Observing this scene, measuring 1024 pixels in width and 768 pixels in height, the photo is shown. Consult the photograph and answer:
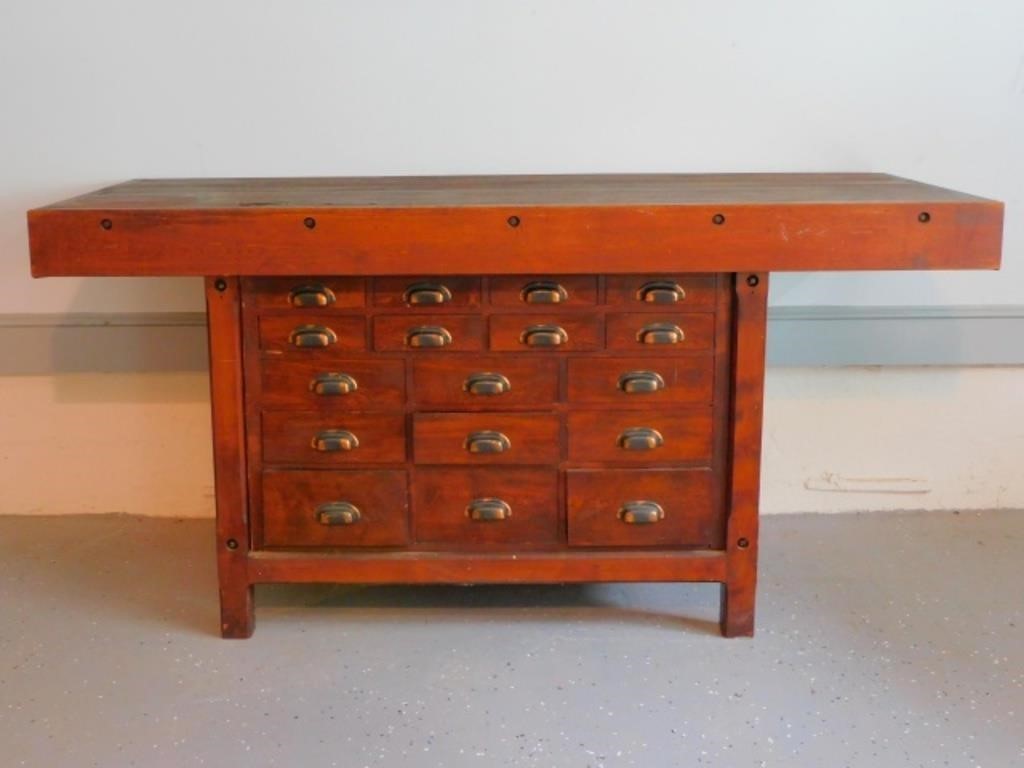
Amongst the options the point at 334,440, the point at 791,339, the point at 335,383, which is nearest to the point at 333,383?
the point at 335,383

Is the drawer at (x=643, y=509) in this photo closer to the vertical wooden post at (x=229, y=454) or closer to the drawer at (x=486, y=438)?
the drawer at (x=486, y=438)

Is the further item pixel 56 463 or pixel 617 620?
pixel 56 463

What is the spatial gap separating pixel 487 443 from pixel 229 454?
0.46 meters

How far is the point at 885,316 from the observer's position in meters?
2.85

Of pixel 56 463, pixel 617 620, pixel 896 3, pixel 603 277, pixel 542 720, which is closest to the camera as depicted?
pixel 542 720

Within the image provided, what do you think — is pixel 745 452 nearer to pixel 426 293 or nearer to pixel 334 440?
pixel 426 293

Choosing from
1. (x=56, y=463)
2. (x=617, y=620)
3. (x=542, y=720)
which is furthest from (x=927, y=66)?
(x=56, y=463)

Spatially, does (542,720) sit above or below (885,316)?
below

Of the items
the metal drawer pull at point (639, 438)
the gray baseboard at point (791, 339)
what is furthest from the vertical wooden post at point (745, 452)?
the gray baseboard at point (791, 339)

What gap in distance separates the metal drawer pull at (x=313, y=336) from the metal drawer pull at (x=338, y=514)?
0.30 m

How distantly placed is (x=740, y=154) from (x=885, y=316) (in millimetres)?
503

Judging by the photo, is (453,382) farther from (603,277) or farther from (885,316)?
(885,316)

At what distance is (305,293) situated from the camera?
7.18ft

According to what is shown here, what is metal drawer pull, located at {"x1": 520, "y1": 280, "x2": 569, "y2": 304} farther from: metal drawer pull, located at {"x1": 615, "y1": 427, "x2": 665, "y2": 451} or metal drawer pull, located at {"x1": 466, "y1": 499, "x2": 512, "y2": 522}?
metal drawer pull, located at {"x1": 466, "y1": 499, "x2": 512, "y2": 522}
